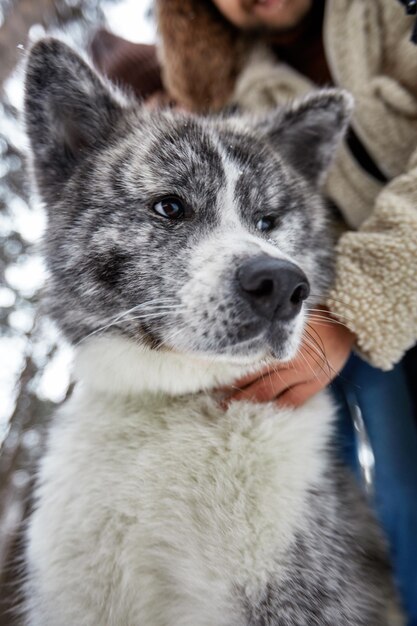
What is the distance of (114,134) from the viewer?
75.1 inches

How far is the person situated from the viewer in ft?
5.77

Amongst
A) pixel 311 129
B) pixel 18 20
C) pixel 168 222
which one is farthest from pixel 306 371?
pixel 18 20

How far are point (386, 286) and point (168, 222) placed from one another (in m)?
0.81

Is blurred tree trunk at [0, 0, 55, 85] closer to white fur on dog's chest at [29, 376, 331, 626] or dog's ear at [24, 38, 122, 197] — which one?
dog's ear at [24, 38, 122, 197]

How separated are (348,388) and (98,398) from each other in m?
1.08

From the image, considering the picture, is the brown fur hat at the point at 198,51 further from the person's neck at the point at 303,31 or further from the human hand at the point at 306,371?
the human hand at the point at 306,371

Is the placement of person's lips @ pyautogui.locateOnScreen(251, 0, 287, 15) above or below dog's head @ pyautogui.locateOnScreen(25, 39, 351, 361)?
above

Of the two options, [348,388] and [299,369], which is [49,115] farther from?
[348,388]

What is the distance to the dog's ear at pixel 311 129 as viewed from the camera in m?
2.06

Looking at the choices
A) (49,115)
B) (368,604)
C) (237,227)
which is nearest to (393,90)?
(237,227)

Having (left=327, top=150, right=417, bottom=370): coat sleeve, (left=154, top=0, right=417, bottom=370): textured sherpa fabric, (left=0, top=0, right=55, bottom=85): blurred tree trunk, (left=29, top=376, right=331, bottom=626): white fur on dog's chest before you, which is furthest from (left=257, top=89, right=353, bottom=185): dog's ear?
(left=0, top=0, right=55, bottom=85): blurred tree trunk

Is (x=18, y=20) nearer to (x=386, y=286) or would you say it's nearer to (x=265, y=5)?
(x=265, y=5)

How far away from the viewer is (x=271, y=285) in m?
1.30

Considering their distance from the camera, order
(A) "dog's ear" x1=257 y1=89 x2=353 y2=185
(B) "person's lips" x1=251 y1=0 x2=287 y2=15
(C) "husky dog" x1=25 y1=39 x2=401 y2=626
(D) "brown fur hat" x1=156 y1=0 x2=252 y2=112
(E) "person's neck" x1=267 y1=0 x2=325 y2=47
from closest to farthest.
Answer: (C) "husky dog" x1=25 y1=39 x2=401 y2=626 → (A) "dog's ear" x1=257 y1=89 x2=353 y2=185 → (B) "person's lips" x1=251 y1=0 x2=287 y2=15 → (E) "person's neck" x1=267 y1=0 x2=325 y2=47 → (D) "brown fur hat" x1=156 y1=0 x2=252 y2=112
